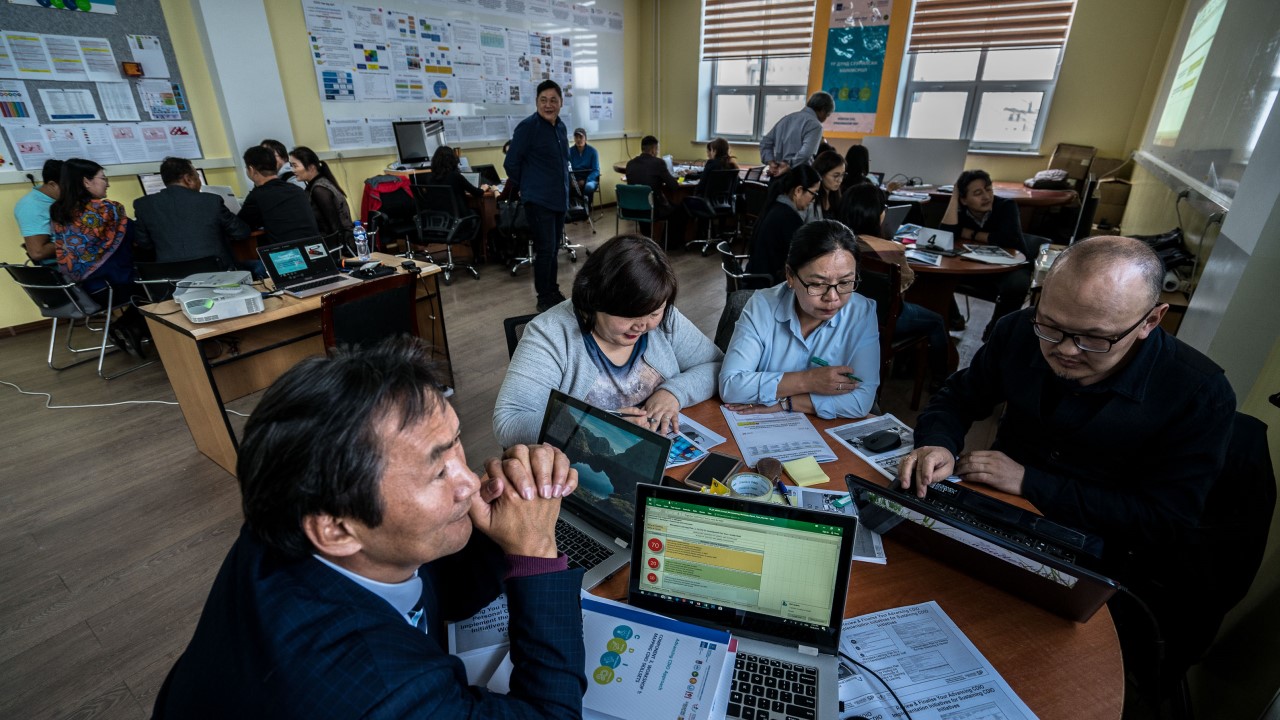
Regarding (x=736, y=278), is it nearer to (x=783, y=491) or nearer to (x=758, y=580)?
(x=783, y=491)

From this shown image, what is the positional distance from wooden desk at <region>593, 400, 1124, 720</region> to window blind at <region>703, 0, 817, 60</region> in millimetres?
8151

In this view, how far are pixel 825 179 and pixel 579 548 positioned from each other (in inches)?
133

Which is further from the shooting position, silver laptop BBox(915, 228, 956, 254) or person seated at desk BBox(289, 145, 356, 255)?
person seated at desk BBox(289, 145, 356, 255)

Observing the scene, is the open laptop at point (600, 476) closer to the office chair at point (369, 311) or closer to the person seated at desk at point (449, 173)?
the office chair at point (369, 311)

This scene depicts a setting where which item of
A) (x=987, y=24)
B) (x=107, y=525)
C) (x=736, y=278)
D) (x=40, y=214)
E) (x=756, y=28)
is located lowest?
(x=107, y=525)

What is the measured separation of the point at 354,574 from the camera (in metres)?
0.78

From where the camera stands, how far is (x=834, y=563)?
0.86 metres

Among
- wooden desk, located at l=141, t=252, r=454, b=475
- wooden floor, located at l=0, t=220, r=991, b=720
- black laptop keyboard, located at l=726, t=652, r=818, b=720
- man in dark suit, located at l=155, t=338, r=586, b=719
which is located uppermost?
man in dark suit, located at l=155, t=338, r=586, b=719

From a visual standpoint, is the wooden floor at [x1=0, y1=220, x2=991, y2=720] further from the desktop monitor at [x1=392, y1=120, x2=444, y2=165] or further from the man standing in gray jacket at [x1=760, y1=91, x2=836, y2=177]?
the desktop monitor at [x1=392, y1=120, x2=444, y2=165]

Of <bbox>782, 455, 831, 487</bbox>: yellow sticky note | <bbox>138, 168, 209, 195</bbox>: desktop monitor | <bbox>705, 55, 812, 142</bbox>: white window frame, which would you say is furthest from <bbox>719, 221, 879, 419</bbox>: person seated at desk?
<bbox>705, 55, 812, 142</bbox>: white window frame

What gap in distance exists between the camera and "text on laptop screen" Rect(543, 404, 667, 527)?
110 centimetres

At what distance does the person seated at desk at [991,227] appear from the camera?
11.8 ft

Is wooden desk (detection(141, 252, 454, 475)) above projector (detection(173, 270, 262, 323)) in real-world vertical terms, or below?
below

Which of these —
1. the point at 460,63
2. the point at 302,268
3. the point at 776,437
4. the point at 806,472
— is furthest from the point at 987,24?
the point at 302,268
